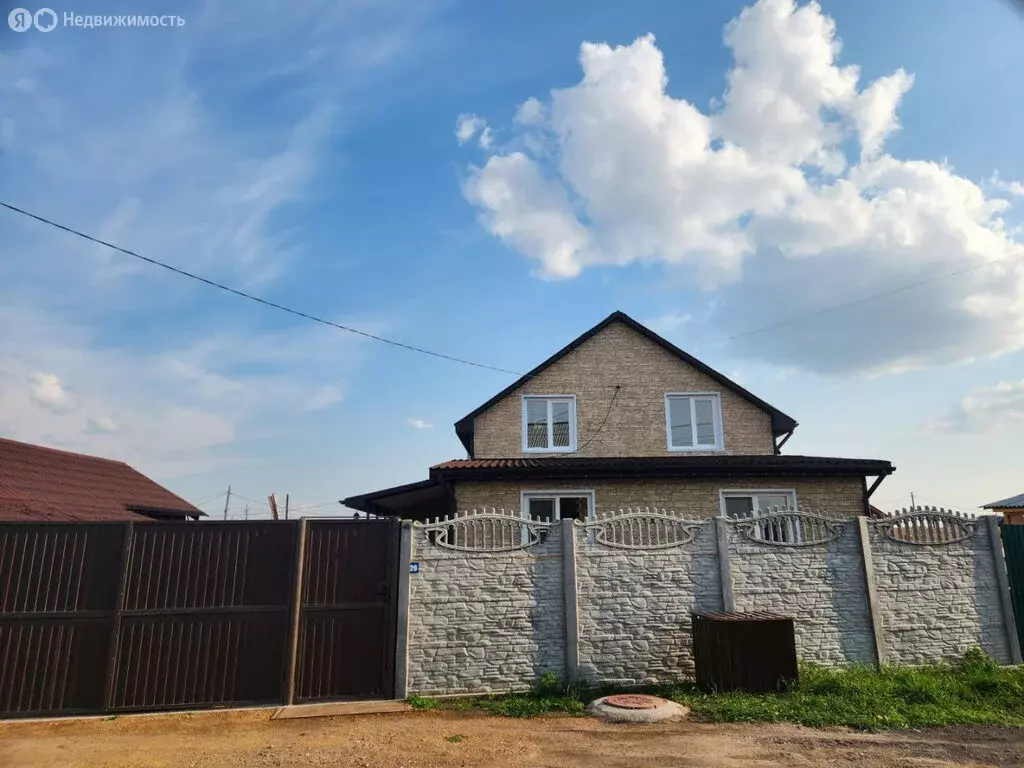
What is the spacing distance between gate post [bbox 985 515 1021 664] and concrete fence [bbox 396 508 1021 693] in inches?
0.7

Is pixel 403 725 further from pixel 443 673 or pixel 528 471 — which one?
pixel 528 471

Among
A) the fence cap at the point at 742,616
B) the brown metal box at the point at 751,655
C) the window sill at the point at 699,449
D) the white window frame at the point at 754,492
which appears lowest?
the brown metal box at the point at 751,655

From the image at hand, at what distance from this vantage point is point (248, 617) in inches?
303

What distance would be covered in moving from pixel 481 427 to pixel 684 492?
543 cm

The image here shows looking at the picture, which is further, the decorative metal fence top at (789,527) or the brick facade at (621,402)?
the brick facade at (621,402)

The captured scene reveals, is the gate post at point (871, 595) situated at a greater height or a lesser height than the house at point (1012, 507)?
lesser

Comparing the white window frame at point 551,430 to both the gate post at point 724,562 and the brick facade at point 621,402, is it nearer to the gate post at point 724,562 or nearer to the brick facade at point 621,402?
the brick facade at point 621,402

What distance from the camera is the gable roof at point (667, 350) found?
16391 millimetres

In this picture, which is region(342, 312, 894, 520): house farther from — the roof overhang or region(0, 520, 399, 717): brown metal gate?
region(0, 520, 399, 717): brown metal gate

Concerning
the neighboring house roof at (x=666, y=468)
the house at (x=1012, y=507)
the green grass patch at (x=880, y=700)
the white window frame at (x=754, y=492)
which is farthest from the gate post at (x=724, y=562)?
the house at (x=1012, y=507)

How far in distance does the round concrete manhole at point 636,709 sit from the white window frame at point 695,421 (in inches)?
373

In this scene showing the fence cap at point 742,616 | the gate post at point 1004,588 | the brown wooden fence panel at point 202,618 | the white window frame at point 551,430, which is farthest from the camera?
the white window frame at point 551,430

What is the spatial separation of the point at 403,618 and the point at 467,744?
2140 millimetres

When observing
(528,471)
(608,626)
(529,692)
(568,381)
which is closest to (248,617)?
(529,692)
